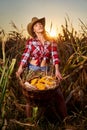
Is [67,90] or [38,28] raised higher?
[38,28]

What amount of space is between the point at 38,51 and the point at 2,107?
126 centimetres

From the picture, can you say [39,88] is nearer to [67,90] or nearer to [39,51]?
[39,51]

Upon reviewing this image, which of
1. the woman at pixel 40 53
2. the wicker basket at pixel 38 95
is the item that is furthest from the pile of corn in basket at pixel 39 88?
the woman at pixel 40 53

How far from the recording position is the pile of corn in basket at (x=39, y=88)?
382 cm

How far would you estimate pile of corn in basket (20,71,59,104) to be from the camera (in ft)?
12.5

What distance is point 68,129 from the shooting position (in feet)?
13.0

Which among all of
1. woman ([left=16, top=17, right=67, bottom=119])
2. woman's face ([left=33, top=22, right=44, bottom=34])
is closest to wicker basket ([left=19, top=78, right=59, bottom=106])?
woman ([left=16, top=17, right=67, bottom=119])

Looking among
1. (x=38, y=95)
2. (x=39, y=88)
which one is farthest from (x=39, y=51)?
(x=38, y=95)

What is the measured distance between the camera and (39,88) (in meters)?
3.90

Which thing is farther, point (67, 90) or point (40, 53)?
point (67, 90)

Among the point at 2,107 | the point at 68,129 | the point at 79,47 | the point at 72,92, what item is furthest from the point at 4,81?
the point at 79,47

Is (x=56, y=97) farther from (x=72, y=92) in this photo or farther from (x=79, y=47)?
(x=79, y=47)

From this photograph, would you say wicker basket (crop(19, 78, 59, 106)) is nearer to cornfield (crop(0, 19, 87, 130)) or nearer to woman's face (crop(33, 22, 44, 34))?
cornfield (crop(0, 19, 87, 130))

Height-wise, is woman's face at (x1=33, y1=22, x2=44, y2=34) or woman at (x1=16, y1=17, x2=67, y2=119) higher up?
woman's face at (x1=33, y1=22, x2=44, y2=34)
